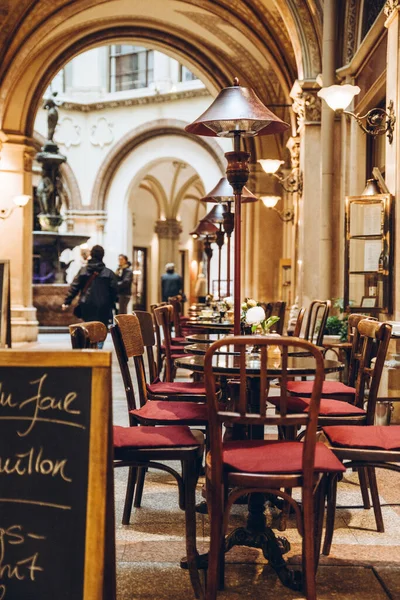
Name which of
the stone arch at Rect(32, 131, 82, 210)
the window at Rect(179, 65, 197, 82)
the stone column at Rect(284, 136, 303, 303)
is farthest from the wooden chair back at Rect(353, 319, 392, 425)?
the stone arch at Rect(32, 131, 82, 210)

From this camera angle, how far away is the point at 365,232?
709 centimetres

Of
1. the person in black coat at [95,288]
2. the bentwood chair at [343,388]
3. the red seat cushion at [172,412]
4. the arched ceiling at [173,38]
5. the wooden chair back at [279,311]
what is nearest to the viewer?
the red seat cushion at [172,412]

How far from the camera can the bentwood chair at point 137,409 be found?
3.49m

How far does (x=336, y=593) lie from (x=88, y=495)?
3.80ft

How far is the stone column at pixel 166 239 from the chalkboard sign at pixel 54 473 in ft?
79.8

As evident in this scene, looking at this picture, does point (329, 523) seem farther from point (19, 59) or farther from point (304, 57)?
point (19, 59)

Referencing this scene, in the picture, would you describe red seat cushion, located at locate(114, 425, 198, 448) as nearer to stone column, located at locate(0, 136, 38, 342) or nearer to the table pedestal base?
the table pedestal base

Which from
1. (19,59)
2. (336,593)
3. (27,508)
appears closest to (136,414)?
(336,593)

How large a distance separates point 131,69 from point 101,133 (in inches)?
79.2

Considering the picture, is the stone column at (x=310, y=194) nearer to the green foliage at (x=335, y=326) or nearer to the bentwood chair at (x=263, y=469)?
the green foliage at (x=335, y=326)

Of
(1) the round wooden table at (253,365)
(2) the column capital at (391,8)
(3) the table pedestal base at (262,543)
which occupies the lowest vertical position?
→ (3) the table pedestal base at (262,543)

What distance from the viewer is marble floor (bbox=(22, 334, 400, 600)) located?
9.23 ft

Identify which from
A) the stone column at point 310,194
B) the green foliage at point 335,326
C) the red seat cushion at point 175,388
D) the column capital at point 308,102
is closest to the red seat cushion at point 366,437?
the red seat cushion at point 175,388

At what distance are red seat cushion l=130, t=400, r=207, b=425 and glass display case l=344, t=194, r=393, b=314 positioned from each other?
132 inches
